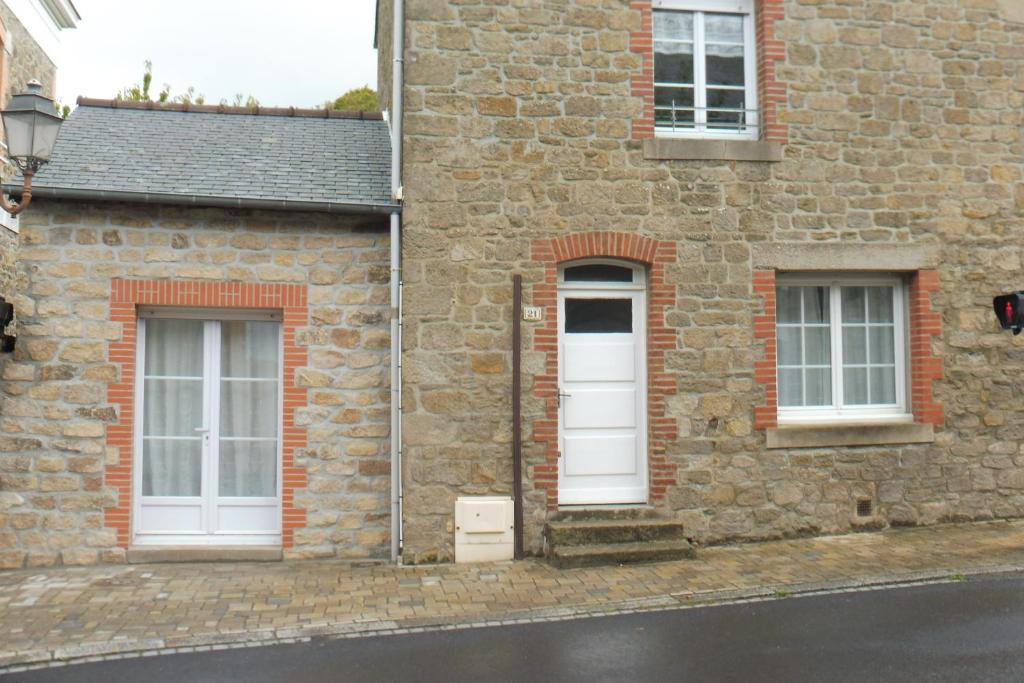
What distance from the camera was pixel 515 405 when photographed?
7598mm

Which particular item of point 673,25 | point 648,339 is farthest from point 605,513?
point 673,25

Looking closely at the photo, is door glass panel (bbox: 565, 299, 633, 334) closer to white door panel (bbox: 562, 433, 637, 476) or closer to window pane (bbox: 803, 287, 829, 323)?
white door panel (bbox: 562, 433, 637, 476)

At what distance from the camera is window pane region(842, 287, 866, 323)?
28.1 feet

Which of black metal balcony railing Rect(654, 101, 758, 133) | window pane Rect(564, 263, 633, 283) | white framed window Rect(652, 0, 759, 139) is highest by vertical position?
white framed window Rect(652, 0, 759, 139)

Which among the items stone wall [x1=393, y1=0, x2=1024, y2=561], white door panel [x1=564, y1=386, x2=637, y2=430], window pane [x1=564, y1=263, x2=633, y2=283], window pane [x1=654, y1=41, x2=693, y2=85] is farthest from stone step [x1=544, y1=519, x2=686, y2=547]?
window pane [x1=654, y1=41, x2=693, y2=85]

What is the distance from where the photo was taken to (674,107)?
8305mm

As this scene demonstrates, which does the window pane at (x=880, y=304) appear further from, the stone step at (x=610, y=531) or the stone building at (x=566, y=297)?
the stone step at (x=610, y=531)

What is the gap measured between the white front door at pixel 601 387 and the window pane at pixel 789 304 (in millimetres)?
1444

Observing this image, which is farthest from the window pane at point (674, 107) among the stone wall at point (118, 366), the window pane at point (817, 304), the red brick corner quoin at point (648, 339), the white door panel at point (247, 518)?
the white door panel at point (247, 518)

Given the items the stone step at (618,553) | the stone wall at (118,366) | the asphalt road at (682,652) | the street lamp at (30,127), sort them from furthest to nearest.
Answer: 1. the stone wall at (118,366)
2. the stone step at (618,553)
3. the street lamp at (30,127)
4. the asphalt road at (682,652)

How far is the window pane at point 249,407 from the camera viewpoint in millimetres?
7957

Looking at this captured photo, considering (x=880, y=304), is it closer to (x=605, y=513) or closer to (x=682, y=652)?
(x=605, y=513)

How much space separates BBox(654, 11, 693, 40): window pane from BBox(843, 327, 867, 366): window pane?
3280mm

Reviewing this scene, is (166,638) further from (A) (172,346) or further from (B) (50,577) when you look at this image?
(A) (172,346)
